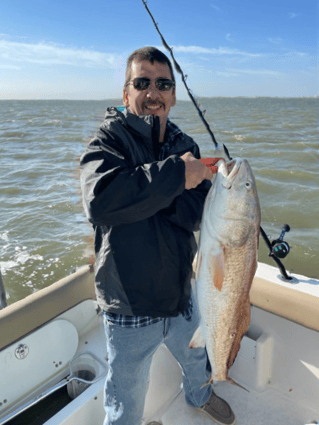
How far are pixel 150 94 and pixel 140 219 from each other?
0.85 meters

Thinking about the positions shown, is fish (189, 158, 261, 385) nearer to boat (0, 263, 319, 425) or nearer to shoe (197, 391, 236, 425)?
boat (0, 263, 319, 425)

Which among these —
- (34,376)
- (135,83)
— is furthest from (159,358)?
(135,83)

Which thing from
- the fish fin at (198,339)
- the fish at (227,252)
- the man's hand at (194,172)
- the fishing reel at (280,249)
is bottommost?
the fish fin at (198,339)

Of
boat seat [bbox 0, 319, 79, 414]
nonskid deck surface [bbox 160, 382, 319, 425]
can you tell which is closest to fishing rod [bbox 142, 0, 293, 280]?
nonskid deck surface [bbox 160, 382, 319, 425]

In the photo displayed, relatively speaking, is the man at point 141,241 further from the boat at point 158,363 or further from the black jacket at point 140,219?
the boat at point 158,363

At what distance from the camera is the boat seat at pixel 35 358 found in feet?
8.33

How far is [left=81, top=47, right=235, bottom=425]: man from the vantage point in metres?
1.76

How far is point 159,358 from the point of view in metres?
2.94

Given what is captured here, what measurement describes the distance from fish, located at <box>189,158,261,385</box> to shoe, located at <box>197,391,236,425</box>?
116 cm

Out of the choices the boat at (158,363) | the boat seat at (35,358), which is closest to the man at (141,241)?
the boat at (158,363)

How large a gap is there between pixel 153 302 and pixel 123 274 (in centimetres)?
24

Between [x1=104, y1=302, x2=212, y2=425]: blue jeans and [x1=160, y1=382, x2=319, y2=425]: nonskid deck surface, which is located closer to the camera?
[x1=104, y1=302, x2=212, y2=425]: blue jeans

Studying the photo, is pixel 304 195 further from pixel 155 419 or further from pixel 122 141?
pixel 122 141

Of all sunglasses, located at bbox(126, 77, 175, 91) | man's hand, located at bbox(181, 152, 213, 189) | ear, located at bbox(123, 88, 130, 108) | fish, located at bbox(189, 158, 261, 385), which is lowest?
fish, located at bbox(189, 158, 261, 385)
